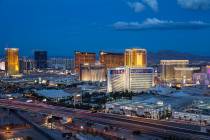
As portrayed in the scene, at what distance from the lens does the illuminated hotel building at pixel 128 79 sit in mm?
34625

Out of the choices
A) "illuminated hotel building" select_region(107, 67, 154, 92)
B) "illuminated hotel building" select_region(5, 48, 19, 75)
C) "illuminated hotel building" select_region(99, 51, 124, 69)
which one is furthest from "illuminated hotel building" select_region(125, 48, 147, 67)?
"illuminated hotel building" select_region(5, 48, 19, 75)

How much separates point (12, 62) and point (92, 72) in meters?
17.5

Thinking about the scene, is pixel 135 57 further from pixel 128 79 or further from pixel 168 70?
pixel 128 79

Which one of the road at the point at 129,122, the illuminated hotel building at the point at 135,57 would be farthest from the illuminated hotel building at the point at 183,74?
the road at the point at 129,122

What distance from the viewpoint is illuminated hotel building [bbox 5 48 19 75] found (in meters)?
59.3

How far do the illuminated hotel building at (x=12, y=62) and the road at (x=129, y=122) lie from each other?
32.3 metres

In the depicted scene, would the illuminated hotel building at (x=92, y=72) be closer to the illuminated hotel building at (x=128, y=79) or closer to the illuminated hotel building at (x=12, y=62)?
the illuminated hotel building at (x=128, y=79)

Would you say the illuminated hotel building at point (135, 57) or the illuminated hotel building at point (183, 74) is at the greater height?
the illuminated hotel building at point (135, 57)

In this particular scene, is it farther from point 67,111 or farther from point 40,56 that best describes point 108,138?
point 40,56

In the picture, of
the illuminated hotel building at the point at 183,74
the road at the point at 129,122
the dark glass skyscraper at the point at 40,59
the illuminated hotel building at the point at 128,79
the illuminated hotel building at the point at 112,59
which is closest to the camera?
the road at the point at 129,122

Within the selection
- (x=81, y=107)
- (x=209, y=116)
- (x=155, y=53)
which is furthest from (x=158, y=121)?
(x=155, y=53)

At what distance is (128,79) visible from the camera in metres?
34.9

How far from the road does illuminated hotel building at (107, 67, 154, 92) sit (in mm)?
8400

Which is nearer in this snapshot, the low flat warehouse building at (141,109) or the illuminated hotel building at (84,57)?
the low flat warehouse building at (141,109)
